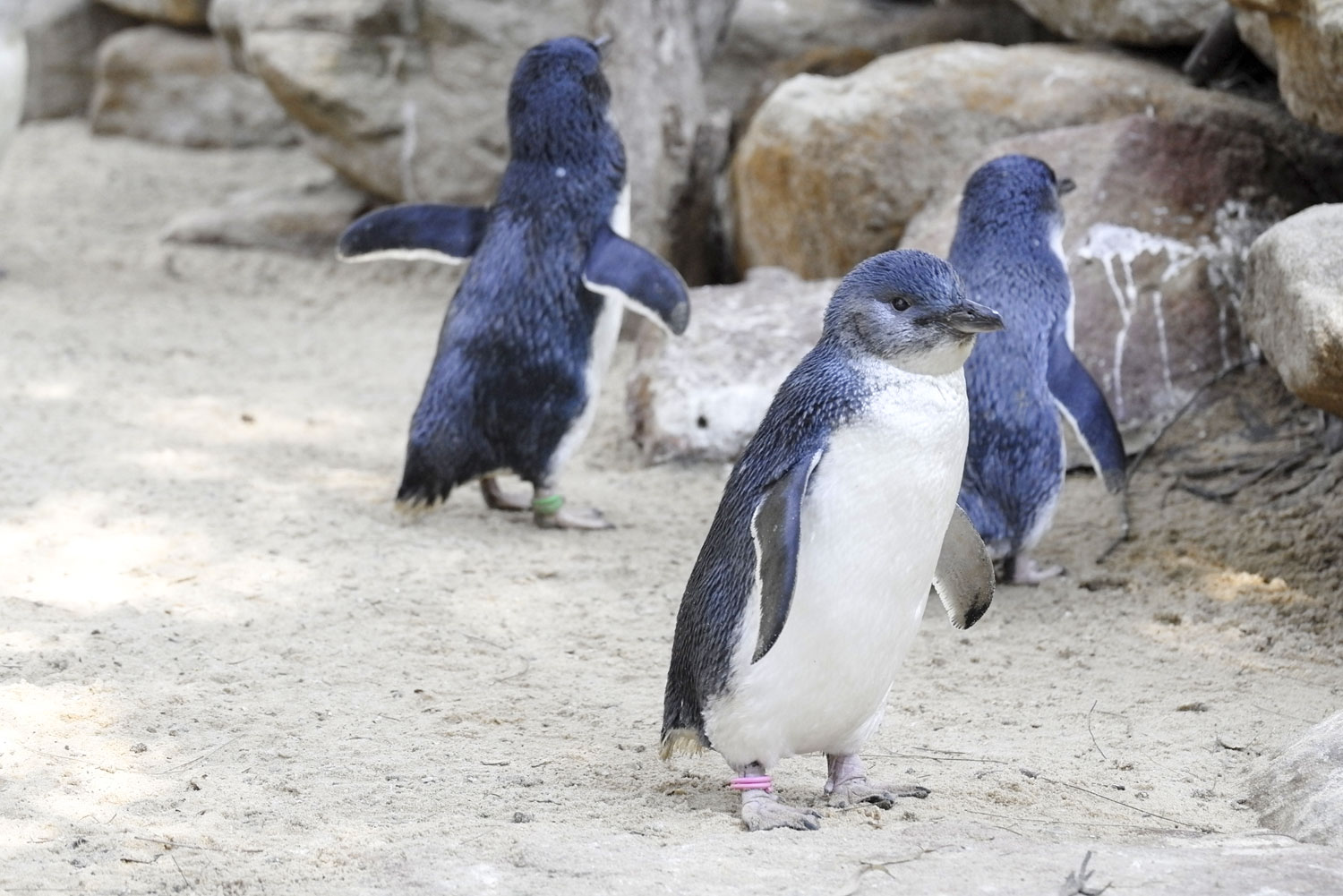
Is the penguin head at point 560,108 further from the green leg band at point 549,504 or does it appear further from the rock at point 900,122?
the rock at point 900,122

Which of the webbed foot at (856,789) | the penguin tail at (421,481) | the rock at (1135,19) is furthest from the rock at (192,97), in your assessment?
the webbed foot at (856,789)

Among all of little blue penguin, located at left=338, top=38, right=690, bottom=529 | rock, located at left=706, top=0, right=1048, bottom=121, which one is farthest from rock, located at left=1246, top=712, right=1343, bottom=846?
rock, located at left=706, top=0, right=1048, bottom=121

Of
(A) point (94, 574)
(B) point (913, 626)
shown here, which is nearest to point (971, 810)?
(B) point (913, 626)

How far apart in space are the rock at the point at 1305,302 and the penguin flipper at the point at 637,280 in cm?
158

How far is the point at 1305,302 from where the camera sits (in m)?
3.77

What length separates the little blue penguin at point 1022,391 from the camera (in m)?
4.40

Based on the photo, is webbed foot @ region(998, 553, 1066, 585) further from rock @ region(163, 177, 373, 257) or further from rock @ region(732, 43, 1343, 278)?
rock @ region(163, 177, 373, 257)

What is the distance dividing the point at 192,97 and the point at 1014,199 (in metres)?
7.48

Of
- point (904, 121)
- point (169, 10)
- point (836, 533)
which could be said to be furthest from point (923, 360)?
point (169, 10)

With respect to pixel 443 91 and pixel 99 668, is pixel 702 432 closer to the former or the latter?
pixel 99 668

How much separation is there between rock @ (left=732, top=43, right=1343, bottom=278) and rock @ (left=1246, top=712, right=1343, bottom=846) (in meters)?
3.36

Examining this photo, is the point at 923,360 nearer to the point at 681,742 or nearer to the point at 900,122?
the point at 681,742

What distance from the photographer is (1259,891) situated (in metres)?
2.38

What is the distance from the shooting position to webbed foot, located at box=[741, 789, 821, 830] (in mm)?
2805
